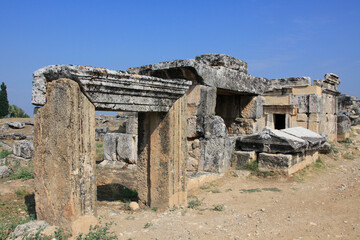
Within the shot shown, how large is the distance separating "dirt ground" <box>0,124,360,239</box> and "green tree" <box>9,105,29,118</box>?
81.9 feet

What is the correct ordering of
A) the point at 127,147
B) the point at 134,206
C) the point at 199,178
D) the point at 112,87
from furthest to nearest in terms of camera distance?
the point at 127,147, the point at 199,178, the point at 134,206, the point at 112,87

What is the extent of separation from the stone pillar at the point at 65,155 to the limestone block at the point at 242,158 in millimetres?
4203

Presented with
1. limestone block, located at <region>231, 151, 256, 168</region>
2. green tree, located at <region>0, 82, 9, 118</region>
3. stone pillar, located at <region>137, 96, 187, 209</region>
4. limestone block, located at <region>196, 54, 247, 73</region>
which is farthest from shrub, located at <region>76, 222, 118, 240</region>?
green tree, located at <region>0, 82, 9, 118</region>

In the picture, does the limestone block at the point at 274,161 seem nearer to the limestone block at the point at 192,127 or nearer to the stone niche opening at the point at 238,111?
the limestone block at the point at 192,127

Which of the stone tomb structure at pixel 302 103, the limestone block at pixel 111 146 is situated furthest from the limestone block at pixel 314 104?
the limestone block at pixel 111 146

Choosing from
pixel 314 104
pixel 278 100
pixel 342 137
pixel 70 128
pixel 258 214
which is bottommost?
pixel 258 214

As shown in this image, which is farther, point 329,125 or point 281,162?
point 329,125

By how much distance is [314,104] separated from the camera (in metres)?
10.9

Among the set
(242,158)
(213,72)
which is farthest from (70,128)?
(242,158)

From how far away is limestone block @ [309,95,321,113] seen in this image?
10891 mm

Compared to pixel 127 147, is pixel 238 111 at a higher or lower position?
higher

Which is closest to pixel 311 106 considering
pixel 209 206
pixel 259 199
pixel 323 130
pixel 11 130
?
pixel 323 130

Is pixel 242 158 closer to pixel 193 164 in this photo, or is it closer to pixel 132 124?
pixel 193 164

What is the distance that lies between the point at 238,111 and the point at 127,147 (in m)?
3.31
